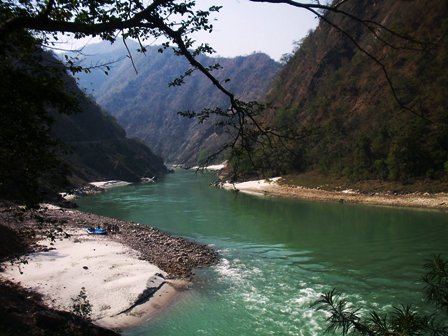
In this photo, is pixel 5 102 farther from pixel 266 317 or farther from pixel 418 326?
pixel 266 317

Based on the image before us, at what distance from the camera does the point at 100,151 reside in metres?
119

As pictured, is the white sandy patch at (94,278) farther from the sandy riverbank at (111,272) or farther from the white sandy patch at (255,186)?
the white sandy patch at (255,186)

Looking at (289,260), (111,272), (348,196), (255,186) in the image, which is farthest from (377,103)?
(111,272)

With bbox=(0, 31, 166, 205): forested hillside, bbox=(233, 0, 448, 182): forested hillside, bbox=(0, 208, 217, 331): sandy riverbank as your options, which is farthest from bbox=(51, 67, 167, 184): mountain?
bbox=(0, 31, 166, 205): forested hillside

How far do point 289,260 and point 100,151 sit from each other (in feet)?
335

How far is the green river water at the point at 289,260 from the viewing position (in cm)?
1730

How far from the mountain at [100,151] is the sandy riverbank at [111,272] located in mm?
65888

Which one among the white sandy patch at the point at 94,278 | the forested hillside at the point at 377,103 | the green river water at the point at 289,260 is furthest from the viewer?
the forested hillside at the point at 377,103

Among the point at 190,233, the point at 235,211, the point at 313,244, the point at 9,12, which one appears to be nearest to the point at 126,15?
the point at 9,12

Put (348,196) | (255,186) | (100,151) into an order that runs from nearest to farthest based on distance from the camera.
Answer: (348,196) < (255,186) < (100,151)

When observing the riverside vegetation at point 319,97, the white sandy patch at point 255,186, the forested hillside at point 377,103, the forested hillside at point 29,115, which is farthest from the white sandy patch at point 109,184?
the forested hillside at point 29,115

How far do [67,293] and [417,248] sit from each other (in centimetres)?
2417

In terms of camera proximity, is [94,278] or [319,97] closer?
[94,278]

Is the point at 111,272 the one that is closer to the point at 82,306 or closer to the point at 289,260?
the point at 82,306
